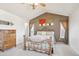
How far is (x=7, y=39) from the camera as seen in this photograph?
2.09 m

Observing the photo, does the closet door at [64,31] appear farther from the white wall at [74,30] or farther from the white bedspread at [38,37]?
the white bedspread at [38,37]

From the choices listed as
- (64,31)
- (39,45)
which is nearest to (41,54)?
(39,45)

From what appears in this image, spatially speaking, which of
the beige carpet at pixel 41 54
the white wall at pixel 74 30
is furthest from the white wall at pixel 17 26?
the white wall at pixel 74 30

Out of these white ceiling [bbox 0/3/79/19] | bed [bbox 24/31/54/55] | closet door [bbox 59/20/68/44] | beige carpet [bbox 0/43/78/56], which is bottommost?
beige carpet [bbox 0/43/78/56]

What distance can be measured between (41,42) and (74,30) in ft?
2.59

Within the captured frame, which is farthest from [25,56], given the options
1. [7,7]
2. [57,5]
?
[57,5]

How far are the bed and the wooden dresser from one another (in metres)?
0.28

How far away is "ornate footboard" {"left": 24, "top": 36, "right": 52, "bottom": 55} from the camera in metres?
2.18

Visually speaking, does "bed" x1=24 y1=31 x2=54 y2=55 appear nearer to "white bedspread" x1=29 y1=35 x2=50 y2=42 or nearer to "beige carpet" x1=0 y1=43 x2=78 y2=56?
"white bedspread" x1=29 y1=35 x2=50 y2=42

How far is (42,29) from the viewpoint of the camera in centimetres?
215

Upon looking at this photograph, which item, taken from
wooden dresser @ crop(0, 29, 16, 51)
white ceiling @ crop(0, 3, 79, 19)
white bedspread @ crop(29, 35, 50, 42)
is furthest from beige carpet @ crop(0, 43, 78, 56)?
white ceiling @ crop(0, 3, 79, 19)

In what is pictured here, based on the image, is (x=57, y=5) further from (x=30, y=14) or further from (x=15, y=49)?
(x=15, y=49)

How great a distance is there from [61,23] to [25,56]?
1033 mm

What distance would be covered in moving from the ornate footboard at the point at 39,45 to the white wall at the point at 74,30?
48cm
